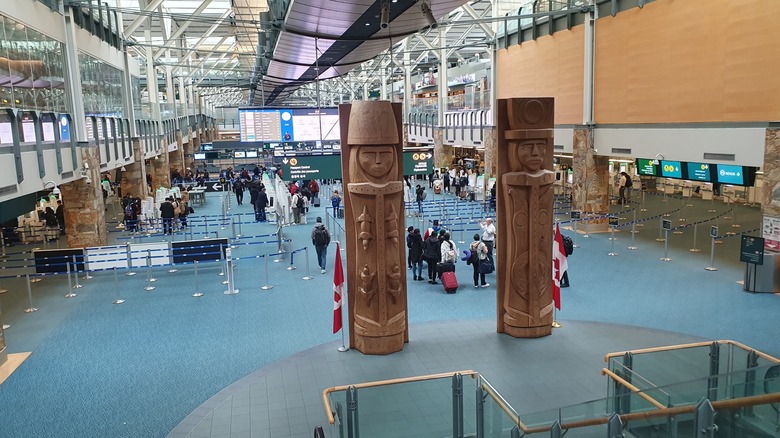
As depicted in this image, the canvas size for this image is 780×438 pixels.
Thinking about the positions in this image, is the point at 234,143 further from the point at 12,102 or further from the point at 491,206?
the point at 12,102

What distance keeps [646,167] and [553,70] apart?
6051 millimetres

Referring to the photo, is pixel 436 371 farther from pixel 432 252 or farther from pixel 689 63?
pixel 689 63

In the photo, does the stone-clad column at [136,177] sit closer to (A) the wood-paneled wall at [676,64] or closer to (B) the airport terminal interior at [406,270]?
(B) the airport terminal interior at [406,270]

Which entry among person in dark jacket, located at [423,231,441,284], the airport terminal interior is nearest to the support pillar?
the airport terminal interior

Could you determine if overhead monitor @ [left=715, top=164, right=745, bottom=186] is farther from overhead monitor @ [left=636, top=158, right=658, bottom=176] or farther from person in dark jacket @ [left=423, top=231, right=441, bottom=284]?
person in dark jacket @ [left=423, top=231, right=441, bottom=284]

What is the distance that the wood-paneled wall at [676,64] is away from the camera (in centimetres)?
1385

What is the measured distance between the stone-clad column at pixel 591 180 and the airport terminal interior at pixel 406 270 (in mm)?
91

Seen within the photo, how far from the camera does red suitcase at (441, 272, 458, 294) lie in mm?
13906

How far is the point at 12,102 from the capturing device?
476 inches

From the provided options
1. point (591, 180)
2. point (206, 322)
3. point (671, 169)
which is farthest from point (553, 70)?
point (206, 322)

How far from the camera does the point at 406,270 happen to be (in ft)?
43.4

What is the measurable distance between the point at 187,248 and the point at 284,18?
24.5 ft

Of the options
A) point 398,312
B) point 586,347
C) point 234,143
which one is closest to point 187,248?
point 398,312

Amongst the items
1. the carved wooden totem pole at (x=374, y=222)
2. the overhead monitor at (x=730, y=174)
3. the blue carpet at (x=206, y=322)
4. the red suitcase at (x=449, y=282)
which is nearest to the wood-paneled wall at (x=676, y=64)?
the overhead monitor at (x=730, y=174)
